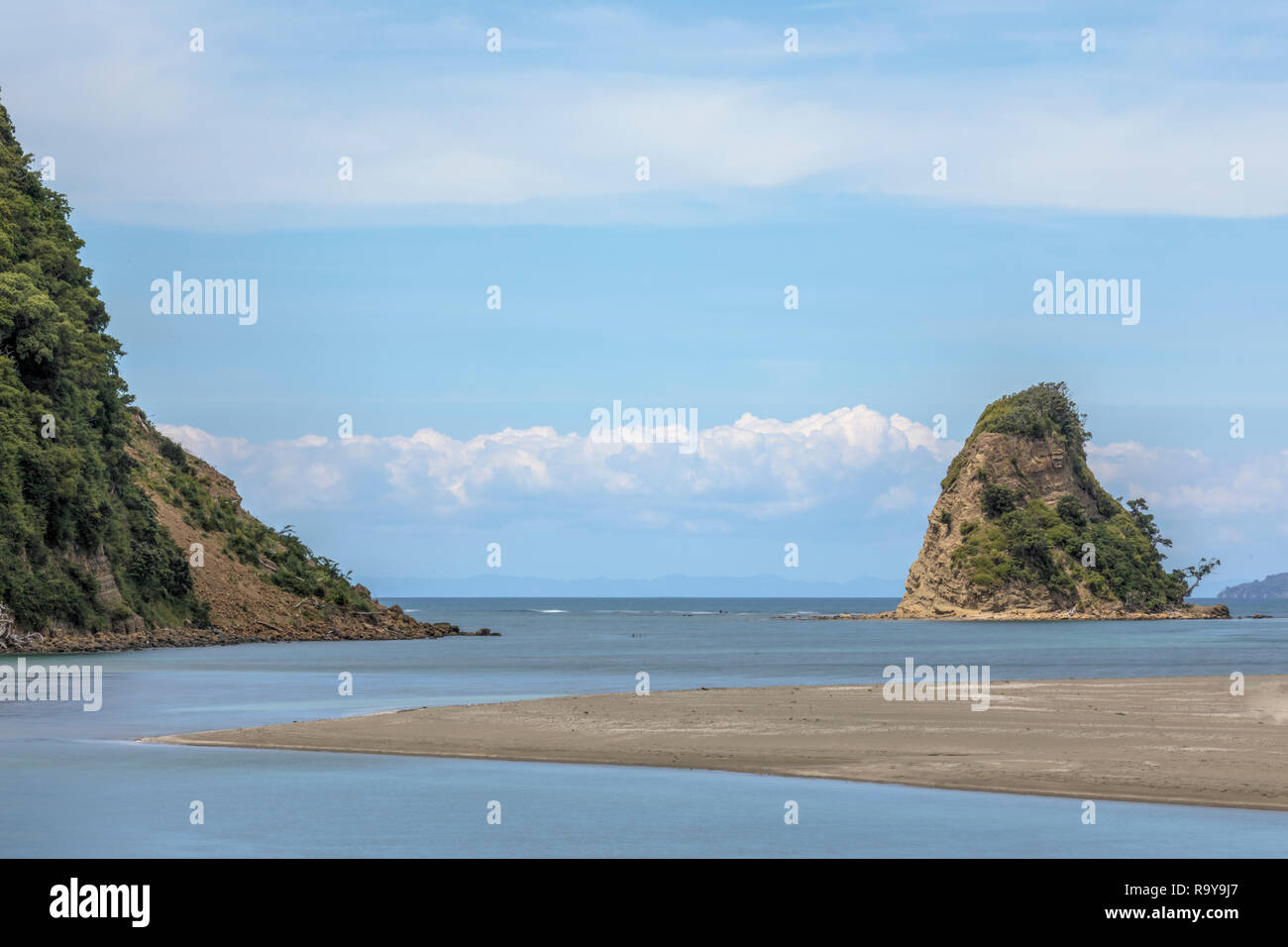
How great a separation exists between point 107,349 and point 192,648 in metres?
19.2

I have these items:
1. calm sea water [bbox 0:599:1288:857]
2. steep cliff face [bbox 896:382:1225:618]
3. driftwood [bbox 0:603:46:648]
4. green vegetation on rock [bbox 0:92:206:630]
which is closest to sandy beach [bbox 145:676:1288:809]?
calm sea water [bbox 0:599:1288:857]

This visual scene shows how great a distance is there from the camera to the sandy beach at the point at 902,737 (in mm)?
22094

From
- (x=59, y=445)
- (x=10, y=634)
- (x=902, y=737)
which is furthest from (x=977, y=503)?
(x=902, y=737)

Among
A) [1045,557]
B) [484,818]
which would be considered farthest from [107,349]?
[1045,557]

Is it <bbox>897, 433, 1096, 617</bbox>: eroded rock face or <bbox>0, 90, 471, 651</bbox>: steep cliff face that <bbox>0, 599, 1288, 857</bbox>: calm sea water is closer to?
<bbox>0, 90, 471, 651</bbox>: steep cliff face

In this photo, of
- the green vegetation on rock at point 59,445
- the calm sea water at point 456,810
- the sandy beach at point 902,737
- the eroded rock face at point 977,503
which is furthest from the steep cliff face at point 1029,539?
the calm sea water at point 456,810

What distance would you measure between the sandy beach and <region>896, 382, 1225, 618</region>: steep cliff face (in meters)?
135

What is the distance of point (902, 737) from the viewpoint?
28.0 meters

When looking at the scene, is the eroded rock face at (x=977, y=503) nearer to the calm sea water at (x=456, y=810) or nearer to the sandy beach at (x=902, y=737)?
the sandy beach at (x=902, y=737)

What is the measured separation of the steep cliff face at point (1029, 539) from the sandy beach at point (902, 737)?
13473 cm

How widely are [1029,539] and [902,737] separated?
490 ft

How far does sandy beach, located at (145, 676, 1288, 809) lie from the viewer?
22094mm
